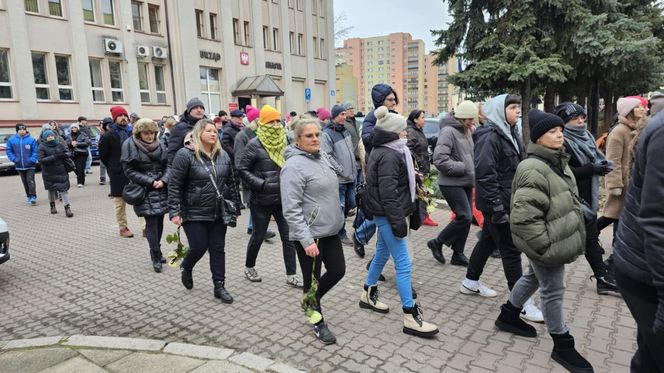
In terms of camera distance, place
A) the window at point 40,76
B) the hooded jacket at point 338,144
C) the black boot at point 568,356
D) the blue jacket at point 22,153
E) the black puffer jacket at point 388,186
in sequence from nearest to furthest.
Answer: the black boot at point 568,356 → the black puffer jacket at point 388,186 → the hooded jacket at point 338,144 → the blue jacket at point 22,153 → the window at point 40,76

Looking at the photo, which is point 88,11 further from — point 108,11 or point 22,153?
point 22,153

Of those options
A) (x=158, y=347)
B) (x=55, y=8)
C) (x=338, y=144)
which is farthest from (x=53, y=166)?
(x=55, y=8)

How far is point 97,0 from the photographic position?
940 inches

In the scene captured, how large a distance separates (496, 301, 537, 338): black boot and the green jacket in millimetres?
822

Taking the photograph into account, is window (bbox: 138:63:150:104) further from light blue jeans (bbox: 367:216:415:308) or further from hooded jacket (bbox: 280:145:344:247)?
light blue jeans (bbox: 367:216:415:308)

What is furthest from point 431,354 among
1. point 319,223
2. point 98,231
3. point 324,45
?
point 324,45

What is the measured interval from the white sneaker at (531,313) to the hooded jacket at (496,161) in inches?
34.8

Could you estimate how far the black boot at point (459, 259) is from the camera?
566 centimetres

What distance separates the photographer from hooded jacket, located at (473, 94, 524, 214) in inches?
160

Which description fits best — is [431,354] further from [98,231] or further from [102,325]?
[98,231]

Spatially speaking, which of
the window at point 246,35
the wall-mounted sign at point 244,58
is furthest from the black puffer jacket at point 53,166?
the window at point 246,35

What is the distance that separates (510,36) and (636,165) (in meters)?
14.7

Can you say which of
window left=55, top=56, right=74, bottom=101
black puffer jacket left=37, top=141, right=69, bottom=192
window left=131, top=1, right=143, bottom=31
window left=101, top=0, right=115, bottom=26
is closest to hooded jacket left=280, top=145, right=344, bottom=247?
black puffer jacket left=37, top=141, right=69, bottom=192

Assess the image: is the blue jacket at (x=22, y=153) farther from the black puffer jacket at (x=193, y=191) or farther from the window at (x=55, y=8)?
the window at (x=55, y=8)
